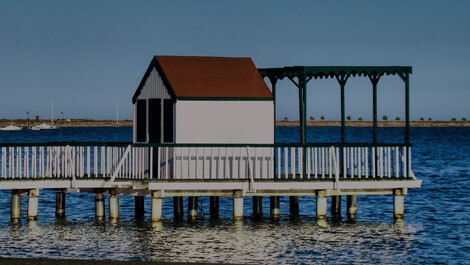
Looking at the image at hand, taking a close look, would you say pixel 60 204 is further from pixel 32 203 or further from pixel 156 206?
pixel 156 206

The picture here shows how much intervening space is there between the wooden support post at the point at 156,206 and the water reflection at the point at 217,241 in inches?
8.0

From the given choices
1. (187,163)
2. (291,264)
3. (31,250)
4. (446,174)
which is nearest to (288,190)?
(187,163)

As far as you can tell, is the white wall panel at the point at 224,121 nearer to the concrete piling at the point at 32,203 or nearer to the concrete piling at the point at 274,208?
the concrete piling at the point at 274,208

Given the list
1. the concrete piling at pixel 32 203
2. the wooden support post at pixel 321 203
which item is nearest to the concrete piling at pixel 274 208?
the wooden support post at pixel 321 203

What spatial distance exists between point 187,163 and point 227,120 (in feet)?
6.05

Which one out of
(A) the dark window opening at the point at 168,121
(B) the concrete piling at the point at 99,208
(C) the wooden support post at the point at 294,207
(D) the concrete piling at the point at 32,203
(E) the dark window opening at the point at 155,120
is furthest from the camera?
(C) the wooden support post at the point at 294,207

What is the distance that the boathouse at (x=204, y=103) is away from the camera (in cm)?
2689

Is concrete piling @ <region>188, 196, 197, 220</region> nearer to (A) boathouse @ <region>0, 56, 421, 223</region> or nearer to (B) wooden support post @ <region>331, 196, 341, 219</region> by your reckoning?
(A) boathouse @ <region>0, 56, 421, 223</region>

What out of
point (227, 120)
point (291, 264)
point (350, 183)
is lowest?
point (291, 264)

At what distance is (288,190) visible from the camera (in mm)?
27062

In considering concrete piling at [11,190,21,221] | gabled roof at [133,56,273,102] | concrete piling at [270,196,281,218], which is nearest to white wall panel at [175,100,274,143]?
gabled roof at [133,56,273,102]

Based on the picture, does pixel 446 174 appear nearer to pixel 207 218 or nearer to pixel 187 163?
pixel 207 218

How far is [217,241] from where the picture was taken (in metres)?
25.0

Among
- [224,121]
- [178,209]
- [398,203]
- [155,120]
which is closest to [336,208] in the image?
[398,203]
